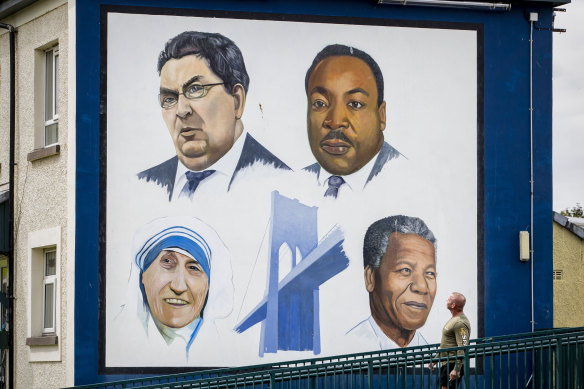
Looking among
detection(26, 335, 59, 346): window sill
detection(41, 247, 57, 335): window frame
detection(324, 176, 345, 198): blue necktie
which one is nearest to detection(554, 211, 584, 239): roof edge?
detection(324, 176, 345, 198): blue necktie

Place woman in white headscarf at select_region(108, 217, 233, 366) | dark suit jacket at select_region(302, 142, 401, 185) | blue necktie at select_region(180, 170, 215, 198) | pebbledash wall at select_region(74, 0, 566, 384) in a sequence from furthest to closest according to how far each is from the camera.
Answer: dark suit jacket at select_region(302, 142, 401, 185)
blue necktie at select_region(180, 170, 215, 198)
pebbledash wall at select_region(74, 0, 566, 384)
woman in white headscarf at select_region(108, 217, 233, 366)

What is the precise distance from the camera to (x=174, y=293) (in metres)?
18.6

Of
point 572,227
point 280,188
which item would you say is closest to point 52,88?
point 280,188

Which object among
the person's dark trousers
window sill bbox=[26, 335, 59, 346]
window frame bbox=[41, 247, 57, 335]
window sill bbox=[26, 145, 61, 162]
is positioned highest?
window sill bbox=[26, 145, 61, 162]

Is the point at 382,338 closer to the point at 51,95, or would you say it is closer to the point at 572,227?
the point at 51,95

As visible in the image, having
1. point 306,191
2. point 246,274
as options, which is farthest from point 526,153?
point 246,274

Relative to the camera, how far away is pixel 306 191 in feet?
62.3

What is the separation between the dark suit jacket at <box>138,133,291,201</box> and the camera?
18.7m

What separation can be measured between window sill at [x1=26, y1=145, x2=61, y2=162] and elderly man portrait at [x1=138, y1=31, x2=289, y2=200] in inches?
69.9

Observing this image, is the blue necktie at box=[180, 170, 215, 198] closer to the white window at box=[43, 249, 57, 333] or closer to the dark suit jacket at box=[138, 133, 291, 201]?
the dark suit jacket at box=[138, 133, 291, 201]

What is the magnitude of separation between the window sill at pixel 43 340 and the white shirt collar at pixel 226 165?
325cm

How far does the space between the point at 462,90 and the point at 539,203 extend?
2.38 metres

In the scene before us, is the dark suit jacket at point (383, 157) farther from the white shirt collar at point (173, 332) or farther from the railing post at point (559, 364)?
the railing post at point (559, 364)

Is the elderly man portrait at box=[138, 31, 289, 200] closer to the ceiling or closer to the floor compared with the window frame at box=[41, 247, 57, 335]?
A: closer to the ceiling
